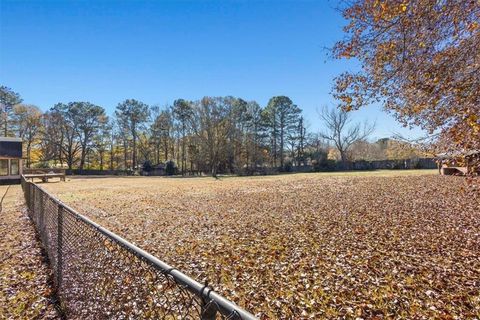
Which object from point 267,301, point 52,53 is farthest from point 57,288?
point 52,53

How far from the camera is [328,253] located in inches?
201

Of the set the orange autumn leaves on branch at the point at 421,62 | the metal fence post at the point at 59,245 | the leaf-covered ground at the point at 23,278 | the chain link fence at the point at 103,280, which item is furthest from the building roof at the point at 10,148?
the orange autumn leaves on branch at the point at 421,62

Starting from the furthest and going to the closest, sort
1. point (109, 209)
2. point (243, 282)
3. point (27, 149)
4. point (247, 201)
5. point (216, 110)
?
point (27, 149), point (216, 110), point (247, 201), point (109, 209), point (243, 282)

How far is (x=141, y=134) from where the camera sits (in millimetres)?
46031

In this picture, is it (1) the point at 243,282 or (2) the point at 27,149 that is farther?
(2) the point at 27,149

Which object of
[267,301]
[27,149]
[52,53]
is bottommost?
[267,301]

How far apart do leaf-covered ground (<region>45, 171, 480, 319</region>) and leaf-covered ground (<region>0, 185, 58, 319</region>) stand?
5.83 ft

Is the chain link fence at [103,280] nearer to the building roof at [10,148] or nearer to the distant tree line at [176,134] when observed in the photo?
the building roof at [10,148]

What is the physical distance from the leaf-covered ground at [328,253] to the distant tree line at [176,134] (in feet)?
91.7

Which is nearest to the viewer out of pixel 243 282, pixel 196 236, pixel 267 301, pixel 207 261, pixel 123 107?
pixel 267 301

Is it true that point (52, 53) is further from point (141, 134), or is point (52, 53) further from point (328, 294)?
point (141, 134)

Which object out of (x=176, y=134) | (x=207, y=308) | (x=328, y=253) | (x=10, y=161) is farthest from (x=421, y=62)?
(x=176, y=134)

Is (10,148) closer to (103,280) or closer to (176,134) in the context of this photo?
(176,134)

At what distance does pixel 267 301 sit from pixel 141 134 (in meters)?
46.0
